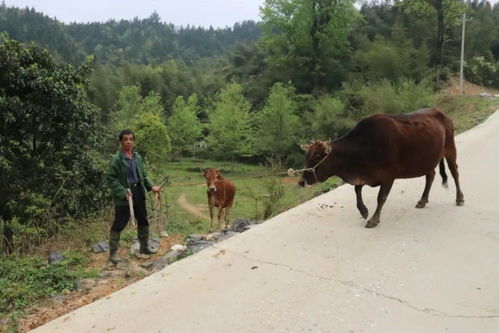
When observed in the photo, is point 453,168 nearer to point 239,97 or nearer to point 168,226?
point 168,226

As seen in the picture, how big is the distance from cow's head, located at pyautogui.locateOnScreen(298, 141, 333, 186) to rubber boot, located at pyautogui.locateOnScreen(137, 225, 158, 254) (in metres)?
2.15

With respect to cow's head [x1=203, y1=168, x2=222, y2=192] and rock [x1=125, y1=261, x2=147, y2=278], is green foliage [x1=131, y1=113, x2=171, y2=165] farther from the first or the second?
rock [x1=125, y1=261, x2=147, y2=278]

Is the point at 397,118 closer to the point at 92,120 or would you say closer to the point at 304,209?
the point at 304,209

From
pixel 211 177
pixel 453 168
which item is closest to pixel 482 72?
pixel 211 177

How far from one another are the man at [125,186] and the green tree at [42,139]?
2798 mm

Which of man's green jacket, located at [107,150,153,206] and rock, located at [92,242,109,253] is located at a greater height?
man's green jacket, located at [107,150,153,206]

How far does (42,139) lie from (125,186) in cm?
433

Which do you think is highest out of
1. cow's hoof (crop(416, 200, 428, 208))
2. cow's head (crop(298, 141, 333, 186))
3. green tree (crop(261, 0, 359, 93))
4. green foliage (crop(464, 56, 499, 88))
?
green tree (crop(261, 0, 359, 93))

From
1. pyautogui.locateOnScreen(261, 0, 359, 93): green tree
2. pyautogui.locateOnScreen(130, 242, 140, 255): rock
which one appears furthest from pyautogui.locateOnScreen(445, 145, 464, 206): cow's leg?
pyautogui.locateOnScreen(261, 0, 359, 93): green tree

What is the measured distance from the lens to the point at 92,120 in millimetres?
9391

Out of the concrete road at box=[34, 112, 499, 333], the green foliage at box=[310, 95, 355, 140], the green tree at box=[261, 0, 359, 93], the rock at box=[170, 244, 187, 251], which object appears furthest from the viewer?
the green tree at box=[261, 0, 359, 93]

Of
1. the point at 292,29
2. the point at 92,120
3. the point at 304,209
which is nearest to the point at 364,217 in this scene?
the point at 304,209

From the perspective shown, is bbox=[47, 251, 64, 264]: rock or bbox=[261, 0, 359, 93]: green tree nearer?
bbox=[47, 251, 64, 264]: rock

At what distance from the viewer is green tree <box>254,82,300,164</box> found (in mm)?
33625
